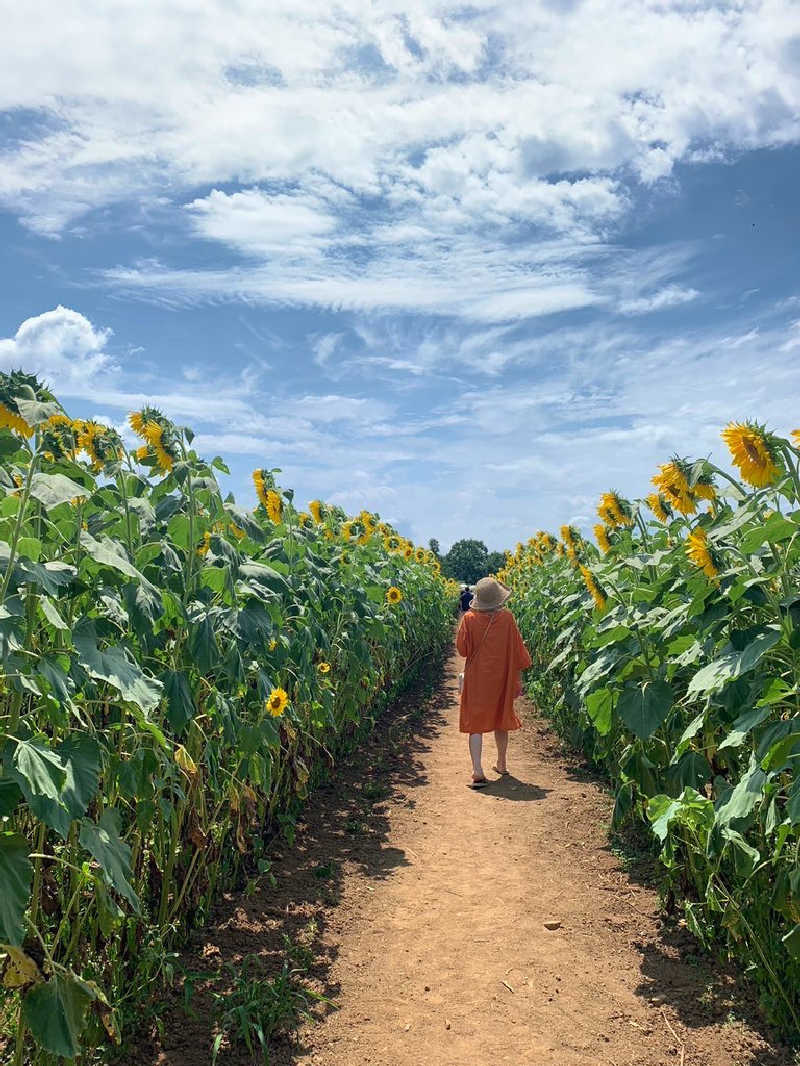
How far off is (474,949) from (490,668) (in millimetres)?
3380

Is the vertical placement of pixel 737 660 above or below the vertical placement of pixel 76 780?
above

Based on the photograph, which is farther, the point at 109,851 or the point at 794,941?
the point at 794,941

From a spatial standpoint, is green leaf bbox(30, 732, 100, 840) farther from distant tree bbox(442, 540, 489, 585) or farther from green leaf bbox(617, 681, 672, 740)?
distant tree bbox(442, 540, 489, 585)

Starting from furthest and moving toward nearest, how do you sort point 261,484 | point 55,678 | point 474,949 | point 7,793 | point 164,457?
point 261,484, point 474,949, point 164,457, point 55,678, point 7,793

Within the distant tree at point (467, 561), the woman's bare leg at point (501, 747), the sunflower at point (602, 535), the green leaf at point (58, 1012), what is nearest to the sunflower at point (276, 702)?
the green leaf at point (58, 1012)

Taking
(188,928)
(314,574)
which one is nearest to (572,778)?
(314,574)

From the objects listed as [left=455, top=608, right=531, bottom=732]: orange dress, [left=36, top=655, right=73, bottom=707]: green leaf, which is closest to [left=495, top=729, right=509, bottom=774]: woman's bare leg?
[left=455, top=608, right=531, bottom=732]: orange dress

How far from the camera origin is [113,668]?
2.38 metres

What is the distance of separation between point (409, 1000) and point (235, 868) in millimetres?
1242

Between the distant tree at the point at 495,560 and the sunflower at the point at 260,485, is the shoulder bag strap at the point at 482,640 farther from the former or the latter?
the distant tree at the point at 495,560

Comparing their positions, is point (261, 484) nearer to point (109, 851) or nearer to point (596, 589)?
point (596, 589)

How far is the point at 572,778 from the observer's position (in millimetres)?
7398

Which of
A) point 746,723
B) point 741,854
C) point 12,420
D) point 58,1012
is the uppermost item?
point 12,420

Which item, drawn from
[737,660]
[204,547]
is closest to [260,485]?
[204,547]
